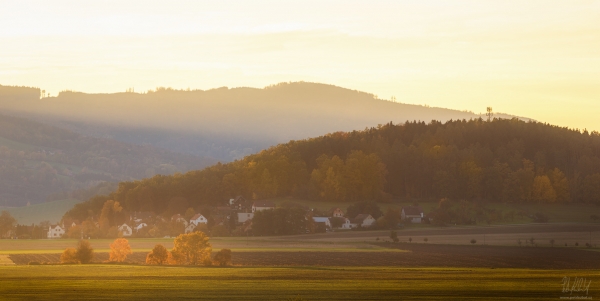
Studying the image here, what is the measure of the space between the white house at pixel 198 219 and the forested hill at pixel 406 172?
8.18 m

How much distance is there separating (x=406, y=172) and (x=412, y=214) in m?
18.5

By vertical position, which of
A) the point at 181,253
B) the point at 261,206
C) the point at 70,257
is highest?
the point at 261,206

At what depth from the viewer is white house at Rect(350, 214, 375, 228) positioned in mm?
105000

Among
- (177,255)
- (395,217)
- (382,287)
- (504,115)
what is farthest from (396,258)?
(504,115)

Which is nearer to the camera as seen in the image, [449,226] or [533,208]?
[449,226]

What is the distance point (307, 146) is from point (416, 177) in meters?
20.5

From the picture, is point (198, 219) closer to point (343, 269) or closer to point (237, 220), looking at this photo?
point (237, 220)

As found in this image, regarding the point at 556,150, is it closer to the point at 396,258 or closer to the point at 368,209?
the point at 368,209

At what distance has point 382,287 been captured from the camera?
149 feet

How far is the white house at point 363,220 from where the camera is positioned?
105m

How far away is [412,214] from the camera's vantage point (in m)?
108

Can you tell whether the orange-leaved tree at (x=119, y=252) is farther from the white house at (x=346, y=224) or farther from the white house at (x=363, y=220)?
the white house at (x=363, y=220)

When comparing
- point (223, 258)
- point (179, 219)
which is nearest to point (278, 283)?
point (223, 258)

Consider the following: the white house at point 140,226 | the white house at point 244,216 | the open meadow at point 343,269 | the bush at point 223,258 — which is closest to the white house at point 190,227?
the white house at point 244,216
